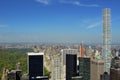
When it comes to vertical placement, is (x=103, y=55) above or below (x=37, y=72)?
above

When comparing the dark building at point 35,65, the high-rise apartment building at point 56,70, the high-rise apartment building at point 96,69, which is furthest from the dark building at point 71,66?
the dark building at point 35,65

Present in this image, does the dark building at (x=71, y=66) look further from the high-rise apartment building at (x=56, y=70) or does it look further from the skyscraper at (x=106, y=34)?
the skyscraper at (x=106, y=34)

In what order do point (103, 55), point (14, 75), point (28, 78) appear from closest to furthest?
point (14, 75) → point (28, 78) → point (103, 55)

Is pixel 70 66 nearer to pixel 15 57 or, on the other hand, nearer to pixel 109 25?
pixel 109 25

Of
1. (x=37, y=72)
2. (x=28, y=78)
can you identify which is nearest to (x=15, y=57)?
(x=37, y=72)

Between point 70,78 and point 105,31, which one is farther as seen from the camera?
point 105,31

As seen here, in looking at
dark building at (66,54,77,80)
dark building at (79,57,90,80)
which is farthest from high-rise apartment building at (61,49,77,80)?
dark building at (79,57,90,80)

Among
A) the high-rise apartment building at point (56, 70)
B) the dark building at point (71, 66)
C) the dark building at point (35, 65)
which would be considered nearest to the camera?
the dark building at point (35, 65)
